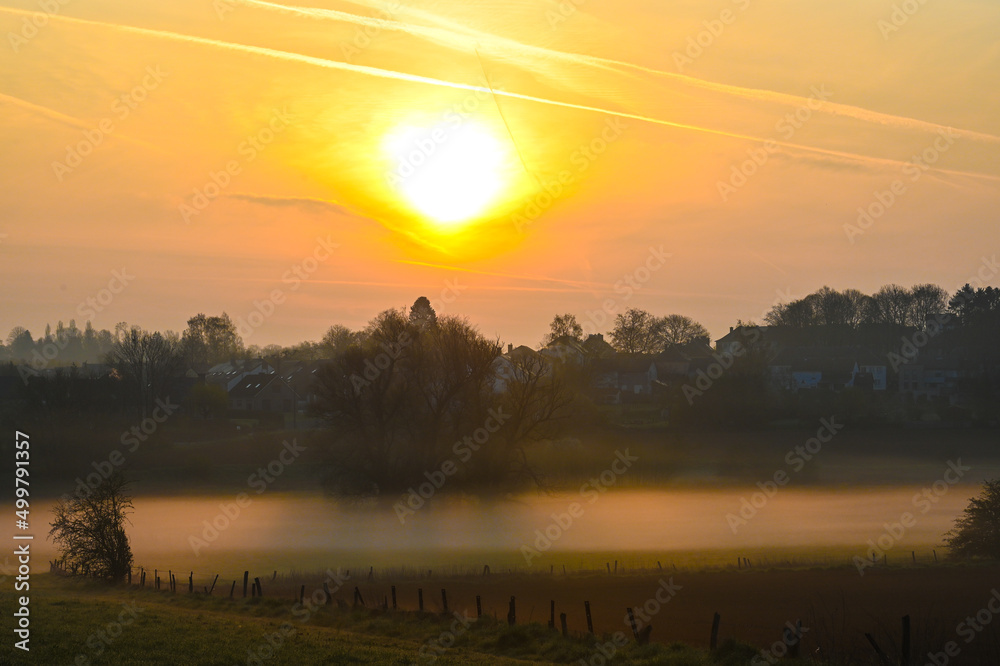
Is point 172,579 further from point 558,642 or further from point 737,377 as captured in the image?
point 737,377

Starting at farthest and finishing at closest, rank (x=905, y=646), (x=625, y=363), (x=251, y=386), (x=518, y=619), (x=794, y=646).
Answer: (x=625, y=363), (x=251, y=386), (x=518, y=619), (x=905, y=646), (x=794, y=646)

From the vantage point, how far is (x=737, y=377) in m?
74.5

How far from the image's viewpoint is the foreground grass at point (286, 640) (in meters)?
15.6

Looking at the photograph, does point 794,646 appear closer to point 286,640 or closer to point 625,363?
point 286,640

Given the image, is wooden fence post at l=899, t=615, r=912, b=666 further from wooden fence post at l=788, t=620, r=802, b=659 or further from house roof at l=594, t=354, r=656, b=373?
house roof at l=594, t=354, r=656, b=373

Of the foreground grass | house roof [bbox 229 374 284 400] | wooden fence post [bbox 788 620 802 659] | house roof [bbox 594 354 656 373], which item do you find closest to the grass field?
the foreground grass

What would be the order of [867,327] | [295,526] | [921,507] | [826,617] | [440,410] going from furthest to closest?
[867,327] → [440,410] → [921,507] → [295,526] → [826,617]

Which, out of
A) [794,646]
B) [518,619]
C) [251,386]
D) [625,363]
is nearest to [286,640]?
[518,619]

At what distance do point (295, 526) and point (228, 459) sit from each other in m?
20.9

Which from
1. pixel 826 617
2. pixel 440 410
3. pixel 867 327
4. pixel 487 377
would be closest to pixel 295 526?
pixel 440 410

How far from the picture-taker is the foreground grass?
51.1 feet

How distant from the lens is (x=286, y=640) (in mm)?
17641

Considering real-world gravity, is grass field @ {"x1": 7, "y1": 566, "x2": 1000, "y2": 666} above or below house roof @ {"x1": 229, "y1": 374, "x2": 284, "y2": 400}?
below

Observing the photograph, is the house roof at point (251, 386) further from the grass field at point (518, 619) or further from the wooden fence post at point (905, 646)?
the wooden fence post at point (905, 646)
